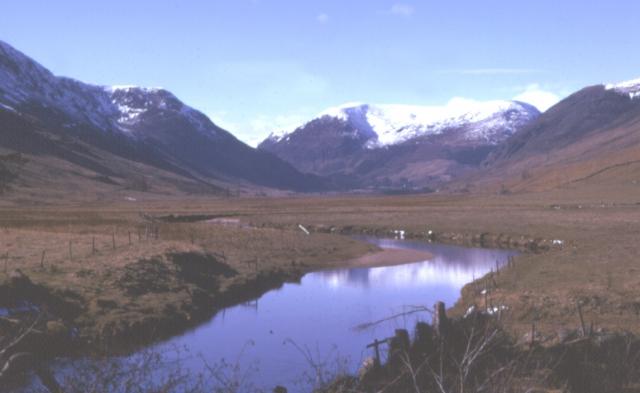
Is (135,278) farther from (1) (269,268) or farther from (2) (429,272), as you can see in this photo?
(2) (429,272)

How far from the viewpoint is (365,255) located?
2457 inches

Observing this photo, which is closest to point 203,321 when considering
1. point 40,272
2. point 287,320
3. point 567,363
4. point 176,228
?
point 287,320

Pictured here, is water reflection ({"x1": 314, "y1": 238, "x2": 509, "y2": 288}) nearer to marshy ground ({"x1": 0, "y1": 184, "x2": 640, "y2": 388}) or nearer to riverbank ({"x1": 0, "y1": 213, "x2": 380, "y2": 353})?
marshy ground ({"x1": 0, "y1": 184, "x2": 640, "y2": 388})

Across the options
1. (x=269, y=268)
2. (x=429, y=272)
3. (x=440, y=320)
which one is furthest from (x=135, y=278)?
(x=429, y=272)

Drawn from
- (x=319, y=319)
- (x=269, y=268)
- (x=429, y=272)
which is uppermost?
(x=269, y=268)

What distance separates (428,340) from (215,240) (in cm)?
4454

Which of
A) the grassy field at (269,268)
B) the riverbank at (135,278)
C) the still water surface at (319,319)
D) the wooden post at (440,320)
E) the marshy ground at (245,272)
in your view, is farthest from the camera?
the riverbank at (135,278)

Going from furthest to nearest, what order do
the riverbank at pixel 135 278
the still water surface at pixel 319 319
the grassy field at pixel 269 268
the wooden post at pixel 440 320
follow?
the riverbank at pixel 135 278
the grassy field at pixel 269 268
the still water surface at pixel 319 319
the wooden post at pixel 440 320

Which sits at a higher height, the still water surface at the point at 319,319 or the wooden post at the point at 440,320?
the wooden post at the point at 440,320

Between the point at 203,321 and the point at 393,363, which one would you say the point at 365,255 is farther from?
the point at 393,363

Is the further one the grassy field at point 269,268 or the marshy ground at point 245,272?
the grassy field at point 269,268

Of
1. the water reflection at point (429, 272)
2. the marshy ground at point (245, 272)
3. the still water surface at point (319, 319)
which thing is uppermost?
the marshy ground at point (245, 272)

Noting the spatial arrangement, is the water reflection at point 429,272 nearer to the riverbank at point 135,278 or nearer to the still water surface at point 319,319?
the still water surface at point 319,319

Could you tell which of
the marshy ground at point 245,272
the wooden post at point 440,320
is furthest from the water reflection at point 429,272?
the wooden post at point 440,320
